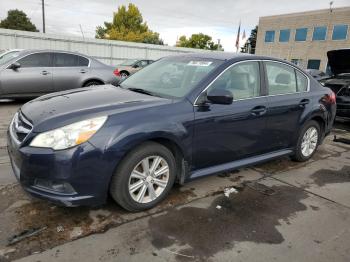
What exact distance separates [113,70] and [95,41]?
14.8 m

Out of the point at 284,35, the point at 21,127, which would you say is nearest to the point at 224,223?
the point at 21,127

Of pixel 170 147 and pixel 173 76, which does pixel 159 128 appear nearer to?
pixel 170 147

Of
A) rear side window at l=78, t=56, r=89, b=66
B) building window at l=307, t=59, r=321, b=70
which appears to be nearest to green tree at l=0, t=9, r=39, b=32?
building window at l=307, t=59, r=321, b=70

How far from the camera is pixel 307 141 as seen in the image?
5051mm

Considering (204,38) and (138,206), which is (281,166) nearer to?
(138,206)

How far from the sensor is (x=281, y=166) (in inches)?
192

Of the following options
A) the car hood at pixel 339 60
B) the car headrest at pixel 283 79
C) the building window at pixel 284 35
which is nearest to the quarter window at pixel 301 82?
the car headrest at pixel 283 79

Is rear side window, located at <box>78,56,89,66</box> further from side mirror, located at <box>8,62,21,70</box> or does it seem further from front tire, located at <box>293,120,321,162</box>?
front tire, located at <box>293,120,321,162</box>

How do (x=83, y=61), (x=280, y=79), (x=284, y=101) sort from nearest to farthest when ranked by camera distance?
(x=284, y=101) < (x=280, y=79) < (x=83, y=61)

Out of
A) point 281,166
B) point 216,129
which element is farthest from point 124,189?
point 281,166

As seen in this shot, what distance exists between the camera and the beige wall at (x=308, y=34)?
3578 cm

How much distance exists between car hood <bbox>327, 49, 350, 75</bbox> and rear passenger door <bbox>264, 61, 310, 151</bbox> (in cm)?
296

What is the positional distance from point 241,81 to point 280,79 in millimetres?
842

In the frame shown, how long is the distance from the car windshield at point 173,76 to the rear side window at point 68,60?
5.25 metres
